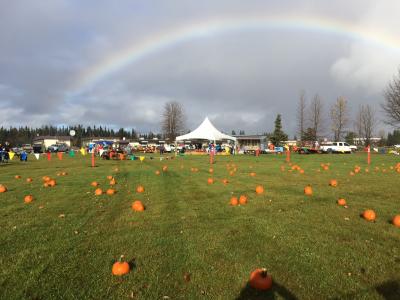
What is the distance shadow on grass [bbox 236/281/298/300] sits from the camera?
3.49 m

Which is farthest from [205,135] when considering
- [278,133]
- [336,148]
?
[278,133]

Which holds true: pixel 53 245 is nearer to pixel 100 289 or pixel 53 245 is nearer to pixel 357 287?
pixel 100 289

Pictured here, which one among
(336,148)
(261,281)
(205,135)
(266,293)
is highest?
(205,135)

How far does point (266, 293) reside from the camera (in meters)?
3.58

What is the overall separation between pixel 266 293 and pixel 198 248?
5.06 feet

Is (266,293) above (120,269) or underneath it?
underneath

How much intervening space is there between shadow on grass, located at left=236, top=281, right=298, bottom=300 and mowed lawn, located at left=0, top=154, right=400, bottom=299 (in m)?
0.02

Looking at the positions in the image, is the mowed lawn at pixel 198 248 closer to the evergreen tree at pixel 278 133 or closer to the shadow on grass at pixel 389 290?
the shadow on grass at pixel 389 290

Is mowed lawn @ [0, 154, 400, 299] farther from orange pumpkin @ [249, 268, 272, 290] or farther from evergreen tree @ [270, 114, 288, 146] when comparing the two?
evergreen tree @ [270, 114, 288, 146]

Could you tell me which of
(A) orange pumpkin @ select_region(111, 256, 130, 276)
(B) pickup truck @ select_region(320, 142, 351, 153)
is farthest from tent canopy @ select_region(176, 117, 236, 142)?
(A) orange pumpkin @ select_region(111, 256, 130, 276)

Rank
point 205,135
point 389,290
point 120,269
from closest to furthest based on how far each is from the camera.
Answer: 1. point 389,290
2. point 120,269
3. point 205,135

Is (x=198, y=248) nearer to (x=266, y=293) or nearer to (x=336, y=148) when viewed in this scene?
(x=266, y=293)

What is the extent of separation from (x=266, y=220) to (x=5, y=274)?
182 inches

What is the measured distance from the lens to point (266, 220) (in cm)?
649
